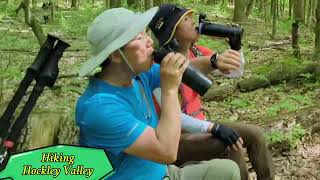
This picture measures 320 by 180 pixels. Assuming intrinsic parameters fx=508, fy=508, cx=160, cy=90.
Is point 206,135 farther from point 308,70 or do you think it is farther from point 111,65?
point 308,70

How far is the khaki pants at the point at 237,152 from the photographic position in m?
3.09

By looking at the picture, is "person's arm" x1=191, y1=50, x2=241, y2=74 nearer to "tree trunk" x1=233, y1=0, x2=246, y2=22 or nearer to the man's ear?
the man's ear

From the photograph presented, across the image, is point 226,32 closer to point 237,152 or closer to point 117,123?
point 237,152

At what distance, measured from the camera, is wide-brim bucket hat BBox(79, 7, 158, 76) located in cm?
231

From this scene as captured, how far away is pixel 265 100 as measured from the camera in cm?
683

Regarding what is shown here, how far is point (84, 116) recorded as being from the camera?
2.30 m

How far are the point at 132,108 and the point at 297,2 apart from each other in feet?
34.6

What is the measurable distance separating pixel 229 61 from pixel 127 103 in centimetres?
83

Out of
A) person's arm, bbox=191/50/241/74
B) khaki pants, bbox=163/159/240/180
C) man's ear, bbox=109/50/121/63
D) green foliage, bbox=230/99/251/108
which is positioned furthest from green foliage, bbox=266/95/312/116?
man's ear, bbox=109/50/121/63

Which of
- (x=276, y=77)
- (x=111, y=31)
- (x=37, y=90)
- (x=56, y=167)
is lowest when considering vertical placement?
(x=276, y=77)

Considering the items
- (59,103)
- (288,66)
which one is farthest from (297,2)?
(59,103)

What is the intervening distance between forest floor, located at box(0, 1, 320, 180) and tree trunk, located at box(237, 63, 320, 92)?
9 centimetres

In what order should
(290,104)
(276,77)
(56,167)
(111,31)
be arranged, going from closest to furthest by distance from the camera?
(56,167)
(111,31)
(290,104)
(276,77)

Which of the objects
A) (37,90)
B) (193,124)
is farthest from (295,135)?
(37,90)
